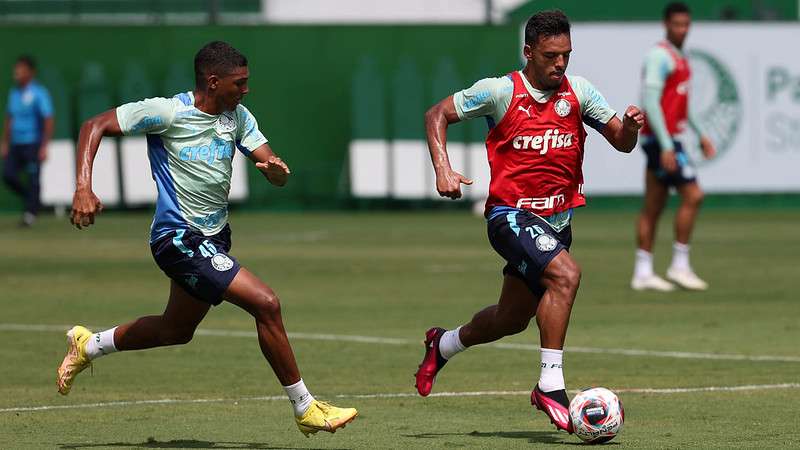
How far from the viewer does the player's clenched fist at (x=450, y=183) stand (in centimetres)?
888

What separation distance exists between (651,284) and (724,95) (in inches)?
480

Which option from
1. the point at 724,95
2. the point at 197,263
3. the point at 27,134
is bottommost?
the point at 27,134

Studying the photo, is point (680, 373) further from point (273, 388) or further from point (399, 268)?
point (399, 268)

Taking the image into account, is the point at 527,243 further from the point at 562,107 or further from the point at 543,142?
the point at 562,107

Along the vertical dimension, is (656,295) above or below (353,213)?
above

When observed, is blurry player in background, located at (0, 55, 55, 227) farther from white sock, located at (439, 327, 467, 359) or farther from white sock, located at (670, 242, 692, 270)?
white sock, located at (439, 327, 467, 359)

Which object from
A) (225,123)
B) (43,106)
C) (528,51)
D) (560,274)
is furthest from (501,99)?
(43,106)

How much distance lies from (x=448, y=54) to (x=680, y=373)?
61.7ft

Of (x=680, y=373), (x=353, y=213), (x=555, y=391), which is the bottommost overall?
(x=353, y=213)

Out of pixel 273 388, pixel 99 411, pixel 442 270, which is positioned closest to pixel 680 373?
pixel 273 388

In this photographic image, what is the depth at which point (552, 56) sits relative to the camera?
30.8 ft

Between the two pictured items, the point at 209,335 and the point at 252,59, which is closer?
the point at 209,335

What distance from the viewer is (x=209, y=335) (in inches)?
543

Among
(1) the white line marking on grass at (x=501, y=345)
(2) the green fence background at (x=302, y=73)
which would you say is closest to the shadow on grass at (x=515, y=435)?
(1) the white line marking on grass at (x=501, y=345)
